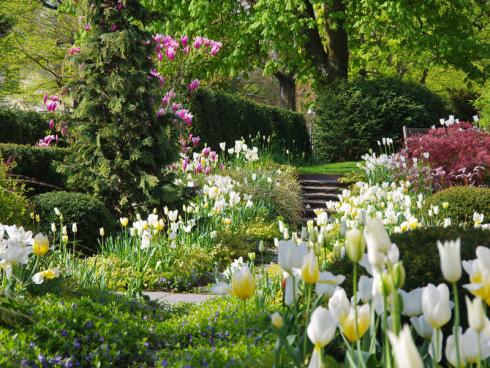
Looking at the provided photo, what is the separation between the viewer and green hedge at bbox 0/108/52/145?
10.6m

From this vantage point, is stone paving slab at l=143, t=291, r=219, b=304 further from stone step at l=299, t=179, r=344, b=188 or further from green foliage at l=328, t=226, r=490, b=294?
stone step at l=299, t=179, r=344, b=188

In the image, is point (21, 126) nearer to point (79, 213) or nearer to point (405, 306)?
point (79, 213)

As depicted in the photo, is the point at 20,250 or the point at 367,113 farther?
the point at 367,113

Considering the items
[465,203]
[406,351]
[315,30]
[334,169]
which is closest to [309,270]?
[406,351]

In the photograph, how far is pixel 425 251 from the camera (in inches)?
138

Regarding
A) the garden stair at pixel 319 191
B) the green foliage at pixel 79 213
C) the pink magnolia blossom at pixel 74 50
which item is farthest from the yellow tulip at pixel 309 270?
the garden stair at pixel 319 191

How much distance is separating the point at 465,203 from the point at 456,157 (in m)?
3.84

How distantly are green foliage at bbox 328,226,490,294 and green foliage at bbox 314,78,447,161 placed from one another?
13.7 metres

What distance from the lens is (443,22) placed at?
56.3ft

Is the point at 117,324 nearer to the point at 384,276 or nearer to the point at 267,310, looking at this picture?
the point at 267,310

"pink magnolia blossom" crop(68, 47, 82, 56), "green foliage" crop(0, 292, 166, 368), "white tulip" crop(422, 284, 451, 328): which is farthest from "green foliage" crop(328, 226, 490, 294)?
"pink magnolia blossom" crop(68, 47, 82, 56)

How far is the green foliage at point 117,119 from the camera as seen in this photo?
324 inches

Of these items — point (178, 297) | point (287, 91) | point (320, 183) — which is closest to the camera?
point (178, 297)

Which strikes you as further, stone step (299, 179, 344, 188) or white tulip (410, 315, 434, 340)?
stone step (299, 179, 344, 188)
